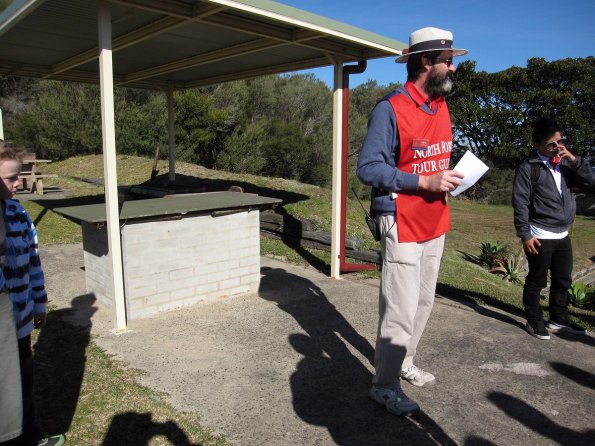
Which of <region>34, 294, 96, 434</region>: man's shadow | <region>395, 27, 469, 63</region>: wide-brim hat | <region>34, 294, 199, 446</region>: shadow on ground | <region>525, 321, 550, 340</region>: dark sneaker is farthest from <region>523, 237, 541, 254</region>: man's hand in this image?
<region>34, 294, 96, 434</region>: man's shadow

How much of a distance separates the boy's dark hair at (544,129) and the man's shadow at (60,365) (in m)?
3.85

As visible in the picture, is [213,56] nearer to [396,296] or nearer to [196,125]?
[396,296]

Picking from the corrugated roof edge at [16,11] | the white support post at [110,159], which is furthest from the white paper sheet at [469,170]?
the corrugated roof edge at [16,11]

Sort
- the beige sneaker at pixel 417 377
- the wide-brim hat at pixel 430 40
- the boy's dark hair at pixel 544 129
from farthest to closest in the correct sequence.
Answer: the boy's dark hair at pixel 544 129 → the beige sneaker at pixel 417 377 → the wide-brim hat at pixel 430 40

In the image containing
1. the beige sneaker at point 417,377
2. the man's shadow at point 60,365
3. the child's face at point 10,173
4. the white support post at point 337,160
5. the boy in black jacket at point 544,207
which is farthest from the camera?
the white support post at point 337,160

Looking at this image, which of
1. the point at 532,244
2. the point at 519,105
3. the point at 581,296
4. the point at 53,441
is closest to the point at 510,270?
the point at 581,296

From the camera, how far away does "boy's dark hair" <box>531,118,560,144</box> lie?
3.91 m

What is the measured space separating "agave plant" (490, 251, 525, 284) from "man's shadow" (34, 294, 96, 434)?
6534 mm

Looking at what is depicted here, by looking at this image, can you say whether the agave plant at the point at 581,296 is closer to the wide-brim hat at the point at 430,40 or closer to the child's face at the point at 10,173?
the wide-brim hat at the point at 430,40

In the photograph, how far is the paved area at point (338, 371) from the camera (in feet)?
9.23

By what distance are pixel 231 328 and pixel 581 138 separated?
26.5 meters

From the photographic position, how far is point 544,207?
4051 mm

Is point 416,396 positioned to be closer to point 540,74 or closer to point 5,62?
point 5,62

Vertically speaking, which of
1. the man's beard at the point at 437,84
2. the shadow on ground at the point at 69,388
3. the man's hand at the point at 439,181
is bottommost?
the shadow on ground at the point at 69,388
